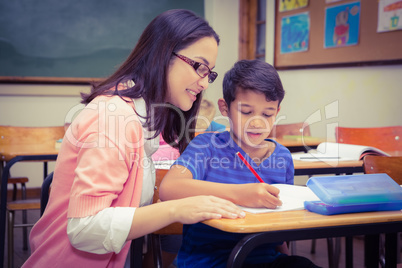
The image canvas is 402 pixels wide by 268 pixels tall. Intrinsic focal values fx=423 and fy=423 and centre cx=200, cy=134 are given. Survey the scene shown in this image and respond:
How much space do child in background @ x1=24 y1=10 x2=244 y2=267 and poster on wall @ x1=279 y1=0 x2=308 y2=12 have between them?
3076mm

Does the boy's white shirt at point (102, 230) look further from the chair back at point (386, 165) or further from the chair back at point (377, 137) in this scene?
the chair back at point (377, 137)

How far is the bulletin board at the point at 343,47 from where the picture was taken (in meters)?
3.09

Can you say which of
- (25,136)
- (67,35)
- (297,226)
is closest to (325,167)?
(297,226)

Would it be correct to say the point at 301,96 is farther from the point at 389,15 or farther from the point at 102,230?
the point at 102,230

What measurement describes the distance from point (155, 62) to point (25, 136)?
202 centimetres

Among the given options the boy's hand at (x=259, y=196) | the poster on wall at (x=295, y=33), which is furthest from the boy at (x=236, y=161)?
the poster on wall at (x=295, y=33)

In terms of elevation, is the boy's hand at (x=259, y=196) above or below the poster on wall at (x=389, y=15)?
below

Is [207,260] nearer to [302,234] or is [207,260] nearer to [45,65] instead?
[302,234]

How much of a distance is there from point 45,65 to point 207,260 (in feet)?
12.4

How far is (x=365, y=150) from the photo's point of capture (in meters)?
1.92

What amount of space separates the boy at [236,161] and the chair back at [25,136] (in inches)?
69.7

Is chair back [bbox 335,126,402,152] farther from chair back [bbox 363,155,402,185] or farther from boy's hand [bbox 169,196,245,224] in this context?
boy's hand [bbox 169,196,245,224]

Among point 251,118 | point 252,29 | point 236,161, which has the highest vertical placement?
point 252,29

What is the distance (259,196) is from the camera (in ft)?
2.96
